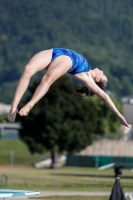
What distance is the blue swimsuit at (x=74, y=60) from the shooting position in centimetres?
864

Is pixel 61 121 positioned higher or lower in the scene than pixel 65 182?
higher

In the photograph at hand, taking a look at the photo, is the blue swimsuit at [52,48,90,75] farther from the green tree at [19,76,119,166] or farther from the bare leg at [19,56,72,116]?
the green tree at [19,76,119,166]

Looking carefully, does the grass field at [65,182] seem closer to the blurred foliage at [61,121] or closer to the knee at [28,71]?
the knee at [28,71]

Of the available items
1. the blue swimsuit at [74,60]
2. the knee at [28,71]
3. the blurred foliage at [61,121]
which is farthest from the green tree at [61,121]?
the knee at [28,71]

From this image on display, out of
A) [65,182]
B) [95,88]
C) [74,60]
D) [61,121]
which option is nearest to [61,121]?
[61,121]

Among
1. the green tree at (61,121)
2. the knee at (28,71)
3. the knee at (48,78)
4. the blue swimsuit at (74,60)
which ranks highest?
the green tree at (61,121)

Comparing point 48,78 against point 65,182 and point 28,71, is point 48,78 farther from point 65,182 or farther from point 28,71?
point 65,182

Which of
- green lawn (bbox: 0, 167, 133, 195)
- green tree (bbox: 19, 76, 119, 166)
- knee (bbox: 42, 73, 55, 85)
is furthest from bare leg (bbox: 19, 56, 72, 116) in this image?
green tree (bbox: 19, 76, 119, 166)

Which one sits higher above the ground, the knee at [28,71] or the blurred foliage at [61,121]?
the blurred foliage at [61,121]

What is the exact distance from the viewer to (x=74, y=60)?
28.6 feet

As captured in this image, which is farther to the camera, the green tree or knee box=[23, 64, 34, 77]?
the green tree

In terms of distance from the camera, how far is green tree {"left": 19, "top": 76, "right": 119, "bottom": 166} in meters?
77.1

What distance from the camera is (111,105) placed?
901 centimetres

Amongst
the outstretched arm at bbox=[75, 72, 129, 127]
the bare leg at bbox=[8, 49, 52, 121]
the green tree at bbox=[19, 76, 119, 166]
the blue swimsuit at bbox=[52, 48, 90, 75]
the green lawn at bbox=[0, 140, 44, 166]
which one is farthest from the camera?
the green lawn at bbox=[0, 140, 44, 166]
